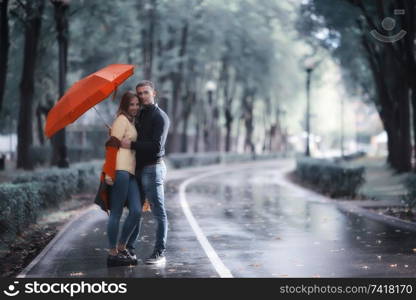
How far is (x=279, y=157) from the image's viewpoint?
283 feet

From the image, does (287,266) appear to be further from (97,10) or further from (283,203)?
(97,10)

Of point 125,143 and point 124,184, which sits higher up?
point 125,143

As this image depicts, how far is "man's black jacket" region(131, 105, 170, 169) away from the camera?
10.4m

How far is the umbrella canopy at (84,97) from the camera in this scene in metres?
10.5

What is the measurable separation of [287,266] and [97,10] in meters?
22.7

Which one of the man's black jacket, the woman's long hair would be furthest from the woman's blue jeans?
the woman's long hair

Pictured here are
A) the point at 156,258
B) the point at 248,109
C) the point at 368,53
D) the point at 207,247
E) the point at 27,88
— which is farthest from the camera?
the point at 248,109

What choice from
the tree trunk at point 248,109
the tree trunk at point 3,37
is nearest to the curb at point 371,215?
the tree trunk at point 3,37

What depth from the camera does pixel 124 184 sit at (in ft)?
34.1

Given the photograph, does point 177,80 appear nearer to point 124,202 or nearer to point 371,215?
point 371,215

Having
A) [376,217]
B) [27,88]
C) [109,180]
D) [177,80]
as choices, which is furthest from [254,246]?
[177,80]

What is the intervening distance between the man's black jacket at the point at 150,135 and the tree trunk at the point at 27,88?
16.6 metres

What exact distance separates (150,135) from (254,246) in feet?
10.7

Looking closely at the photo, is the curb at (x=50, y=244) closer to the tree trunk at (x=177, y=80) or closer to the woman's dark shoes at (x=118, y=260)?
the woman's dark shoes at (x=118, y=260)
